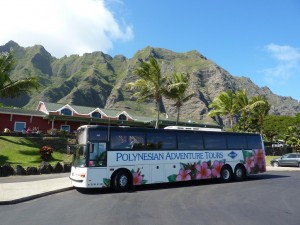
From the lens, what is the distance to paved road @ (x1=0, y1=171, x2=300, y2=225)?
8883 millimetres

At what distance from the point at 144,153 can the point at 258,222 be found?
792 cm

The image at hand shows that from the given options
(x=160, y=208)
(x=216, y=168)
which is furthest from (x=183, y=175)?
(x=160, y=208)

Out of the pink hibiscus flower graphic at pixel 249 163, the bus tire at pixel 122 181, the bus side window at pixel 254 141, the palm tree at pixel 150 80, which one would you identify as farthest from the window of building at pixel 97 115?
the bus tire at pixel 122 181

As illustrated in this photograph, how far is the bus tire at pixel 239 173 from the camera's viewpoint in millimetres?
19941

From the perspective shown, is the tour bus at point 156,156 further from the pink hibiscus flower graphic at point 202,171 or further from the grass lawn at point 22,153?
the grass lawn at point 22,153

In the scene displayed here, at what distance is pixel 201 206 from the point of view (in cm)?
1106

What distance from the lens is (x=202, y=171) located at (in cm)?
1823

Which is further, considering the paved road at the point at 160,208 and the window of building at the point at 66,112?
the window of building at the point at 66,112

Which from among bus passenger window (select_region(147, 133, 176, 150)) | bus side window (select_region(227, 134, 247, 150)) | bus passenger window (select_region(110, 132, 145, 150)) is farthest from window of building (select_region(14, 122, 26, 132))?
bus side window (select_region(227, 134, 247, 150))

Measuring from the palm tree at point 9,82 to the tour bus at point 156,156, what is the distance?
63.8ft

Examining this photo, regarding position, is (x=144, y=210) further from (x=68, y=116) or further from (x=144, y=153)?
(x=68, y=116)

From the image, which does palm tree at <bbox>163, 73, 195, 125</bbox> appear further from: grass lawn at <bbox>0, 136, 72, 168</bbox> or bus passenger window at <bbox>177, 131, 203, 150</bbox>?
bus passenger window at <bbox>177, 131, 203, 150</bbox>

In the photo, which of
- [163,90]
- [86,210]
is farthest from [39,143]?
[86,210]

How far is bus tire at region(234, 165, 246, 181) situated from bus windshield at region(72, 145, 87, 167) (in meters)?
10.3
